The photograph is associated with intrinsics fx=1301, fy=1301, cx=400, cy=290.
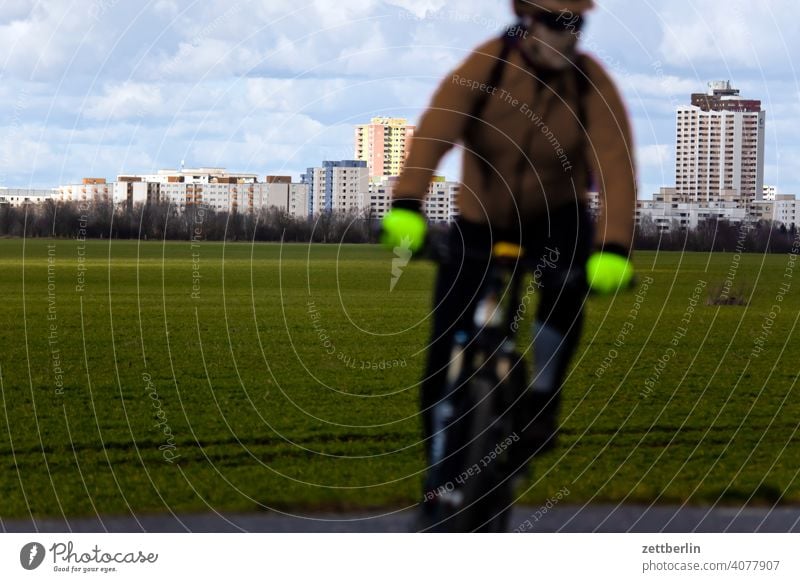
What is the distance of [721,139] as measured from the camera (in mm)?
13094

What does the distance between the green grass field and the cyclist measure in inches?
100

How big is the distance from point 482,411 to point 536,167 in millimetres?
1236

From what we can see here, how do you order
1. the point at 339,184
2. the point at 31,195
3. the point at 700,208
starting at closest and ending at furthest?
the point at 339,184 → the point at 31,195 → the point at 700,208

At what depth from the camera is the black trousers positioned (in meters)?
6.15

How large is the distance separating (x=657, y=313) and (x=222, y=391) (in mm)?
24013

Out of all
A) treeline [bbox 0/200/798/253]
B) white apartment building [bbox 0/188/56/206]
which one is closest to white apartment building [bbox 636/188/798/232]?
treeline [bbox 0/200/798/253]

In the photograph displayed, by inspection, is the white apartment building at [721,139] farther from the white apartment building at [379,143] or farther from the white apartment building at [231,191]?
the white apartment building at [379,143]

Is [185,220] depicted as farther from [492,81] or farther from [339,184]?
[492,81]

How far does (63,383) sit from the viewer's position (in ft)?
58.5

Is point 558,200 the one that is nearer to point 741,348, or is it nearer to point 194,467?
point 194,467

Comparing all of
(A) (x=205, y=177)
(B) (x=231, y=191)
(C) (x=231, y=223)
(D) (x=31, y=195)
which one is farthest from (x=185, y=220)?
(D) (x=31, y=195)

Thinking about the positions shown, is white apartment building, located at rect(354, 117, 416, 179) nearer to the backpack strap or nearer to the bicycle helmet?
the bicycle helmet

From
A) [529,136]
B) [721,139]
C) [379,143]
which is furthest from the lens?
[721,139]
